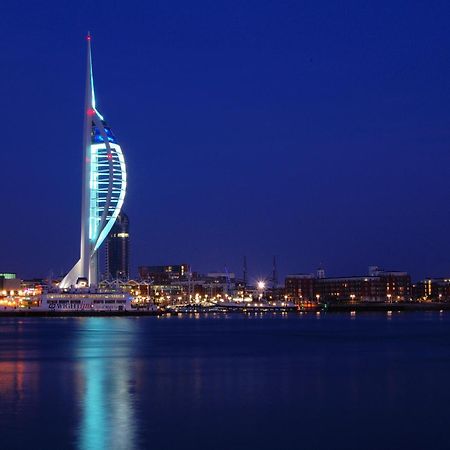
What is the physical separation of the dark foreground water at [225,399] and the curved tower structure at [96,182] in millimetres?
55149

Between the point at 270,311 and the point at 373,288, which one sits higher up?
the point at 373,288

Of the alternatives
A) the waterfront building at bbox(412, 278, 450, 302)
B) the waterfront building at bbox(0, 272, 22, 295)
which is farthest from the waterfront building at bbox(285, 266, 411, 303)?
the waterfront building at bbox(0, 272, 22, 295)

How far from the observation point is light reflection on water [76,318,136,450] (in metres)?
16.5

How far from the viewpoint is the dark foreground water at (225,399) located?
16609 millimetres

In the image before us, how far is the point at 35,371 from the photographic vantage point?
95.6 ft

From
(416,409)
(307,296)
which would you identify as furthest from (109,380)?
(307,296)

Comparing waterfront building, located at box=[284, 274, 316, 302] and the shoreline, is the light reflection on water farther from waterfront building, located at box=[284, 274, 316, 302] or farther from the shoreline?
waterfront building, located at box=[284, 274, 316, 302]

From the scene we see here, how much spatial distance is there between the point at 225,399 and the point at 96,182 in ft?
249

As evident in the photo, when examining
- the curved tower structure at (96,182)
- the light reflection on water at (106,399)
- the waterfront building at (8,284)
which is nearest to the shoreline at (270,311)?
the curved tower structure at (96,182)

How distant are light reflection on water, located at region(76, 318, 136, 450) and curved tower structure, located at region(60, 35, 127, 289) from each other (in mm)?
54952

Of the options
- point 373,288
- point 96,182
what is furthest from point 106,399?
point 373,288

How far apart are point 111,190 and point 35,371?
213 feet

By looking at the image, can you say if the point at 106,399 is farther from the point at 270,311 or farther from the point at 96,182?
the point at 270,311

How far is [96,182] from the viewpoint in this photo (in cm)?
9588
